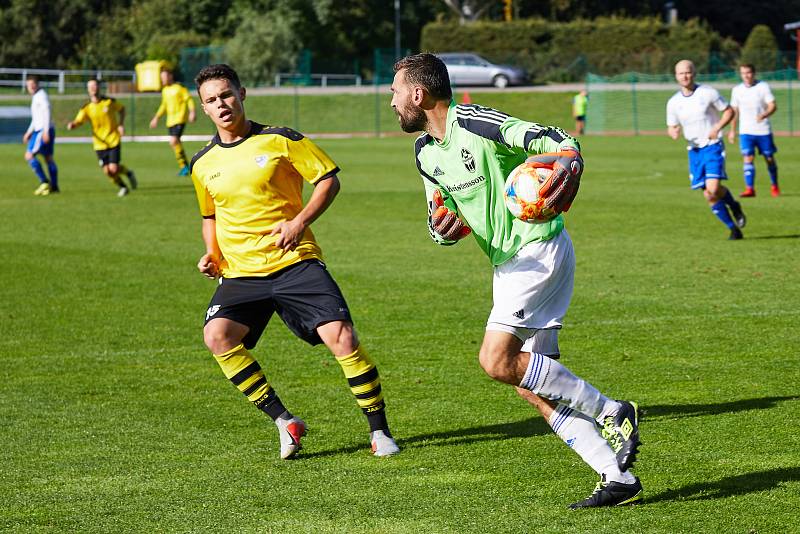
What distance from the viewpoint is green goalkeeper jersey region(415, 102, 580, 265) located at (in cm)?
541

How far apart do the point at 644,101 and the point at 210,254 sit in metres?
46.7

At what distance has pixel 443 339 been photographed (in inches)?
387

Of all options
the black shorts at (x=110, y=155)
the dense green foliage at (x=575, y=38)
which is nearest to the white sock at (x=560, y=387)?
the black shorts at (x=110, y=155)

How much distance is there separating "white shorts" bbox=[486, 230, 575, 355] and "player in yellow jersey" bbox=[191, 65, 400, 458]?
129cm

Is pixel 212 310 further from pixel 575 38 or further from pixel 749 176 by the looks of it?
pixel 575 38

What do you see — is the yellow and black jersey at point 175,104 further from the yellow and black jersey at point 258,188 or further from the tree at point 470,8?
the tree at point 470,8

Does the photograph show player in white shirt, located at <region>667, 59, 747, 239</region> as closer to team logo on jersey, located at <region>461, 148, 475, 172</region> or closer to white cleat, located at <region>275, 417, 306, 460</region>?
white cleat, located at <region>275, 417, 306, 460</region>

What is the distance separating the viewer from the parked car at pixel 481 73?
195 feet

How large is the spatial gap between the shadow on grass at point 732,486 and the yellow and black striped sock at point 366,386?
164 cm

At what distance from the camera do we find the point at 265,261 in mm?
6586

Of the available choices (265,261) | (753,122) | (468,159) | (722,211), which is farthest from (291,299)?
(753,122)

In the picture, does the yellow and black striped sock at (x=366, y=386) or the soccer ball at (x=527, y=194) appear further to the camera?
the yellow and black striped sock at (x=366, y=386)

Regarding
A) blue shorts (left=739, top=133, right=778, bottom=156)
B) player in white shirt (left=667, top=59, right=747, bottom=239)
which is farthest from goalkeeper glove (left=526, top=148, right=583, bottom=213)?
blue shorts (left=739, top=133, right=778, bottom=156)

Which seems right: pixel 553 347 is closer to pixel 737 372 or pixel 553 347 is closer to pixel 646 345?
pixel 737 372
